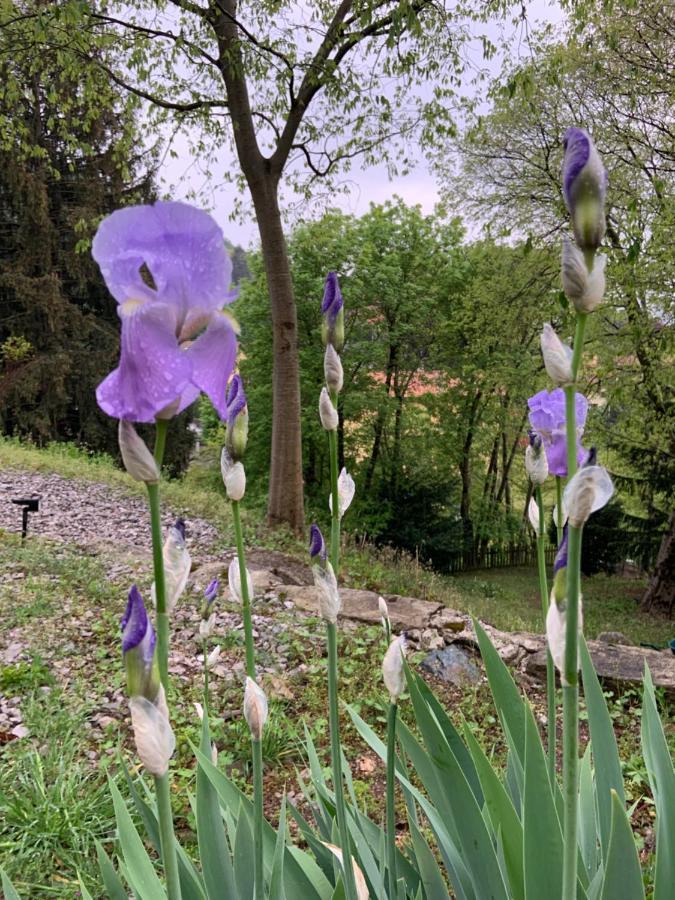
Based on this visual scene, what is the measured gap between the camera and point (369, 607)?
4750 mm

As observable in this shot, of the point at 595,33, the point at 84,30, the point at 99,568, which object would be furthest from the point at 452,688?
the point at 595,33

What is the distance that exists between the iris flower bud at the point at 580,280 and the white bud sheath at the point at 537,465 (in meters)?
0.45

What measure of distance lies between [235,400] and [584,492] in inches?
17.8

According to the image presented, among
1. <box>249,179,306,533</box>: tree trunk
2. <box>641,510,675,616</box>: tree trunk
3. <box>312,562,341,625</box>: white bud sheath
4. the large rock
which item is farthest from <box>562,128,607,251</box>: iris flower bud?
<box>641,510,675,616</box>: tree trunk

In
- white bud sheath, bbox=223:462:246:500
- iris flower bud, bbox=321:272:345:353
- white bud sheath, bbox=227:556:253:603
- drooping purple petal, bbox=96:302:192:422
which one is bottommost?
white bud sheath, bbox=227:556:253:603

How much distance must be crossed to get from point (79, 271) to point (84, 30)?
984 centimetres

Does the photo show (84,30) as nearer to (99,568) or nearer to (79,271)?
(99,568)

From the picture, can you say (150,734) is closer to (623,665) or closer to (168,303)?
(168,303)

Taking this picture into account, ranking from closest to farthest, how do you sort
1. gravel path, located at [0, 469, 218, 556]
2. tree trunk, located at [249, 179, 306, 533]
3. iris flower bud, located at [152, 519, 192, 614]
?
1. iris flower bud, located at [152, 519, 192, 614]
2. gravel path, located at [0, 469, 218, 556]
3. tree trunk, located at [249, 179, 306, 533]

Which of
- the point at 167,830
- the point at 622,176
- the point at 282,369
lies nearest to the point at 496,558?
the point at 622,176

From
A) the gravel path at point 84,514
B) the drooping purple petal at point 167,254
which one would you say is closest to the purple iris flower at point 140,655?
the drooping purple petal at point 167,254

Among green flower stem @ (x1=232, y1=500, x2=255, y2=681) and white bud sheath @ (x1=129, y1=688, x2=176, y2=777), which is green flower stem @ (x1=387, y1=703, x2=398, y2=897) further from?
white bud sheath @ (x1=129, y1=688, x2=176, y2=777)

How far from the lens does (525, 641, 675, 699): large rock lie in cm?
347

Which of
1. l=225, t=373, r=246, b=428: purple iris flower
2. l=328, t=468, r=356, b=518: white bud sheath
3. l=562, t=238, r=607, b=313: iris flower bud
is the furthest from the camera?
l=328, t=468, r=356, b=518: white bud sheath
